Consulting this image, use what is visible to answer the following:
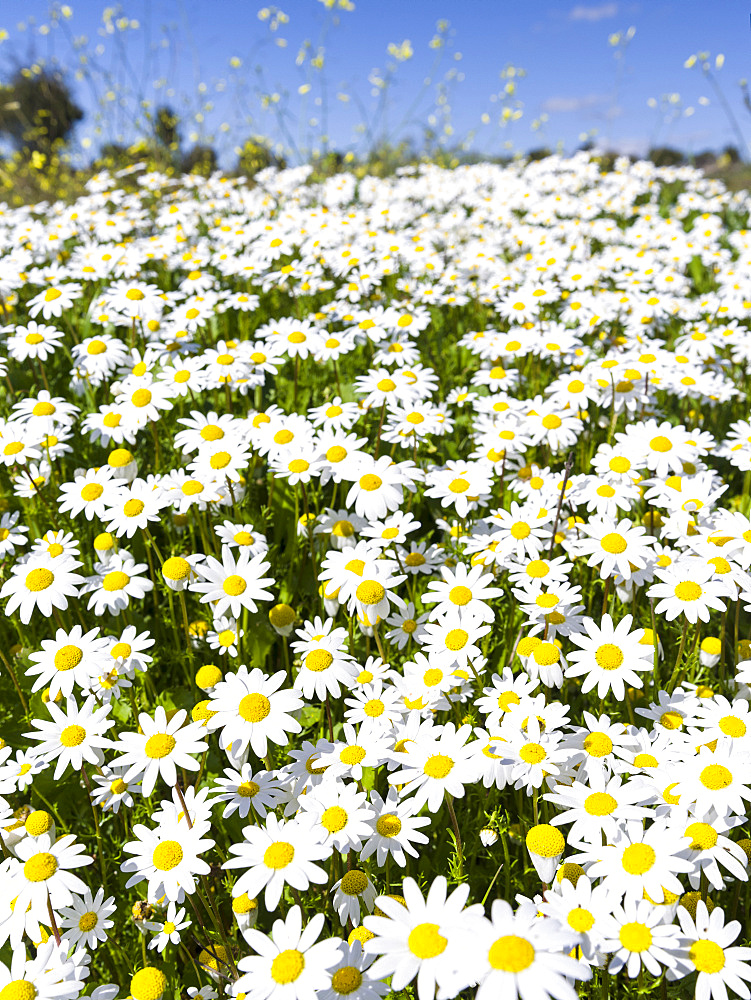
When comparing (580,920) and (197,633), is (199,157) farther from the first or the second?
(580,920)

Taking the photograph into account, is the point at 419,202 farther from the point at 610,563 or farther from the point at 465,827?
the point at 465,827

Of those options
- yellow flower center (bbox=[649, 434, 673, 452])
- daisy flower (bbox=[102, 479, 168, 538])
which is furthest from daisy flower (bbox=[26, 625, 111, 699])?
yellow flower center (bbox=[649, 434, 673, 452])

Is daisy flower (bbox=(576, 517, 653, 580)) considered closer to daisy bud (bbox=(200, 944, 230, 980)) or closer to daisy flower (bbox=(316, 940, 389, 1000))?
daisy flower (bbox=(316, 940, 389, 1000))

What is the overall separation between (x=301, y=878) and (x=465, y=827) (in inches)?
31.2

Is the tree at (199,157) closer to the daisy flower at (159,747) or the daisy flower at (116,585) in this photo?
the daisy flower at (116,585)

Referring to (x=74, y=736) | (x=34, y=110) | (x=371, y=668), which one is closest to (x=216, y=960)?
(x=74, y=736)

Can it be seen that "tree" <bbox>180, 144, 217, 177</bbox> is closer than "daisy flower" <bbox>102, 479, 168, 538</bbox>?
No

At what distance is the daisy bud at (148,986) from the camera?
1.69m

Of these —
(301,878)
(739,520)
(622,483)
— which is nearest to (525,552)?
(622,483)

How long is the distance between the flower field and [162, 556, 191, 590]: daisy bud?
0.01 metres

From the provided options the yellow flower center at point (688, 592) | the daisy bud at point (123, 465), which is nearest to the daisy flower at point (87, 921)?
the daisy bud at point (123, 465)

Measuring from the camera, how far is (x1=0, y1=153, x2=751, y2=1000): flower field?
5.24 ft

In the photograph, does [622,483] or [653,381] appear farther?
[653,381]

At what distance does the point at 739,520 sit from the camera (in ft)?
8.84
